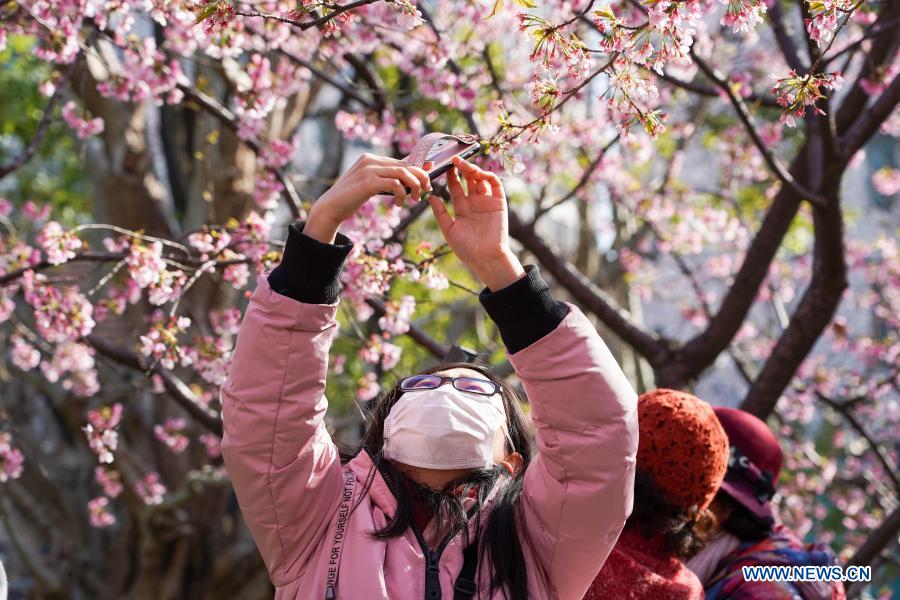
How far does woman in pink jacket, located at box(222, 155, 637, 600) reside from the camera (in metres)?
1.66

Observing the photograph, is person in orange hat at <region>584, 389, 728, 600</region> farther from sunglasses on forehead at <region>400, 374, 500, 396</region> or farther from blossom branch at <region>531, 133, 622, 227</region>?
blossom branch at <region>531, 133, 622, 227</region>

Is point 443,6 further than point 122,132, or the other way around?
point 443,6

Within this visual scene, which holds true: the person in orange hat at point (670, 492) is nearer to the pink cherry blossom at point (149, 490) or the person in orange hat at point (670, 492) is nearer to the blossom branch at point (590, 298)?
the blossom branch at point (590, 298)

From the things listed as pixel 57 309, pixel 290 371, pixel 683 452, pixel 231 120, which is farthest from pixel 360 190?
pixel 231 120

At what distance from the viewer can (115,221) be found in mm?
5840

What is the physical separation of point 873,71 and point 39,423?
870cm

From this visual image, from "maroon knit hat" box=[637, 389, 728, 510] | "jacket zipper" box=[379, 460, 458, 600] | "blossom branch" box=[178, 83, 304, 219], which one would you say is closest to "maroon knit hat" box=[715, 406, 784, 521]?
"maroon knit hat" box=[637, 389, 728, 510]

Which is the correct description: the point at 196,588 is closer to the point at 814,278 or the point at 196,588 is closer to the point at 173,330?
the point at 173,330

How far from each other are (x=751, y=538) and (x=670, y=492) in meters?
0.50

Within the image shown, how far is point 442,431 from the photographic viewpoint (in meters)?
1.82

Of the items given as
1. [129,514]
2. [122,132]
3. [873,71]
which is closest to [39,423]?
[129,514]

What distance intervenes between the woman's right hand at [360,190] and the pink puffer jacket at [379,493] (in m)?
0.15

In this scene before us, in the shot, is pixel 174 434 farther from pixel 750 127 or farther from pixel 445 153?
pixel 445 153

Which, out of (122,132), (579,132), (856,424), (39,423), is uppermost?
(579,132)
